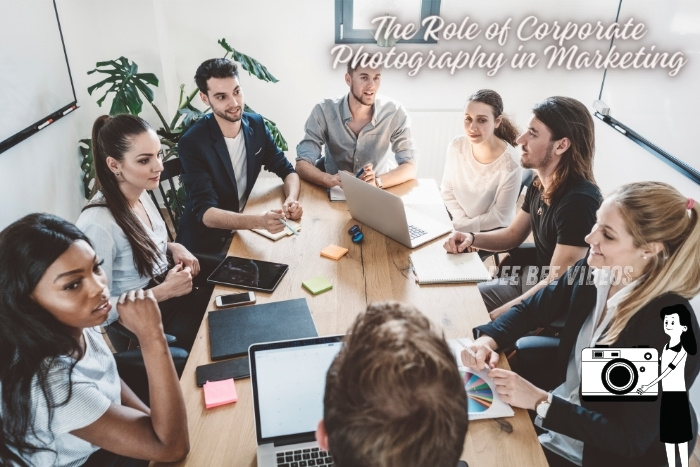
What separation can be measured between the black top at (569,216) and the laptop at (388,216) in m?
0.37

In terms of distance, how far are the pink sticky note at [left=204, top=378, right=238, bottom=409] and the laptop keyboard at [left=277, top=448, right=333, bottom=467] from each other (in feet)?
0.75

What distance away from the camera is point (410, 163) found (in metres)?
2.59

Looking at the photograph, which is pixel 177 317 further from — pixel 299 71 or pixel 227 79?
pixel 299 71

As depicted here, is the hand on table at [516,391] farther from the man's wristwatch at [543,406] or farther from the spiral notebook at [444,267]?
the spiral notebook at [444,267]

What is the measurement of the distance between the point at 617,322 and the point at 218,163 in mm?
1742

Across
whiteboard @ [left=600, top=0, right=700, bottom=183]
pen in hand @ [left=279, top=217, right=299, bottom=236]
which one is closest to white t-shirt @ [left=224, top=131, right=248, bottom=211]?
pen in hand @ [left=279, top=217, right=299, bottom=236]

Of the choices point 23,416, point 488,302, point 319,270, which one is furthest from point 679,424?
point 23,416

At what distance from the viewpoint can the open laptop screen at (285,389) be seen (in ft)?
3.67

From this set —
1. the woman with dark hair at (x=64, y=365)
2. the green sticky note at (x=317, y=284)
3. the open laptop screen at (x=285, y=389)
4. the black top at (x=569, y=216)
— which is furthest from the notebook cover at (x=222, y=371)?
the black top at (x=569, y=216)

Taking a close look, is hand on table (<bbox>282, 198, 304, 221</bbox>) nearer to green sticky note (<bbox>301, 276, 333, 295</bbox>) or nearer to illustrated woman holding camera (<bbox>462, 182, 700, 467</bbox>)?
green sticky note (<bbox>301, 276, 333, 295</bbox>)

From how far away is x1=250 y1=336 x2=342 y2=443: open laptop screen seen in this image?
1.12m

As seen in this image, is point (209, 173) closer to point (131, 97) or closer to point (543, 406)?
point (131, 97)

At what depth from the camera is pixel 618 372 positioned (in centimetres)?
131


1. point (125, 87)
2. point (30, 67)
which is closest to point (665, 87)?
point (125, 87)
